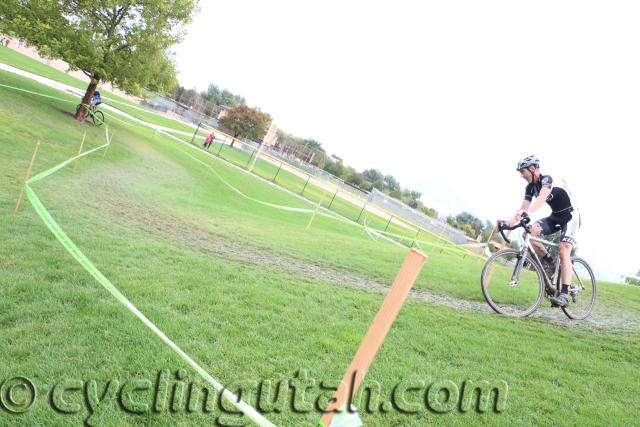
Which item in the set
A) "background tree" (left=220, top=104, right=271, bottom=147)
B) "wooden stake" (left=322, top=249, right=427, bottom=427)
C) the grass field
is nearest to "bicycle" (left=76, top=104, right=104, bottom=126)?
the grass field

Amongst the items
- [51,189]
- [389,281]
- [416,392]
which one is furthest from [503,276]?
[51,189]

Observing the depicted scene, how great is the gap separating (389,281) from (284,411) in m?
5.58

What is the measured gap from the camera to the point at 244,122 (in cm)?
7062

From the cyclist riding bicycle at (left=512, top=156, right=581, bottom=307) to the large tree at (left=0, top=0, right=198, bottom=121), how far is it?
19.3 m

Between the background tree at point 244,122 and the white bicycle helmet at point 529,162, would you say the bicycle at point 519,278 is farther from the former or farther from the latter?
the background tree at point 244,122

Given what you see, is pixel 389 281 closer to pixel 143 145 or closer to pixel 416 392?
pixel 416 392

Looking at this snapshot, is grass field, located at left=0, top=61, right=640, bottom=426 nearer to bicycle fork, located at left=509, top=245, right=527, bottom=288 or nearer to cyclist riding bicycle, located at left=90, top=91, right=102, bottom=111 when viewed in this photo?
bicycle fork, located at left=509, top=245, right=527, bottom=288

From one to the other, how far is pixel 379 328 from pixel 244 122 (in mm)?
71509

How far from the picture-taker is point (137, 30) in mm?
20469

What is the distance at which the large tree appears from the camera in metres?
18.3

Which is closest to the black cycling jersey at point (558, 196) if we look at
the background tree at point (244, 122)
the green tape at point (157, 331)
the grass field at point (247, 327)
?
the grass field at point (247, 327)

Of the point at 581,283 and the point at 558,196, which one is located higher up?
the point at 558,196

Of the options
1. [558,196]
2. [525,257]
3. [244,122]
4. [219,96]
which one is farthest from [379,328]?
[219,96]

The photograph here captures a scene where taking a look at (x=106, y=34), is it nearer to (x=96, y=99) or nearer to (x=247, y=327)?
(x=96, y=99)
